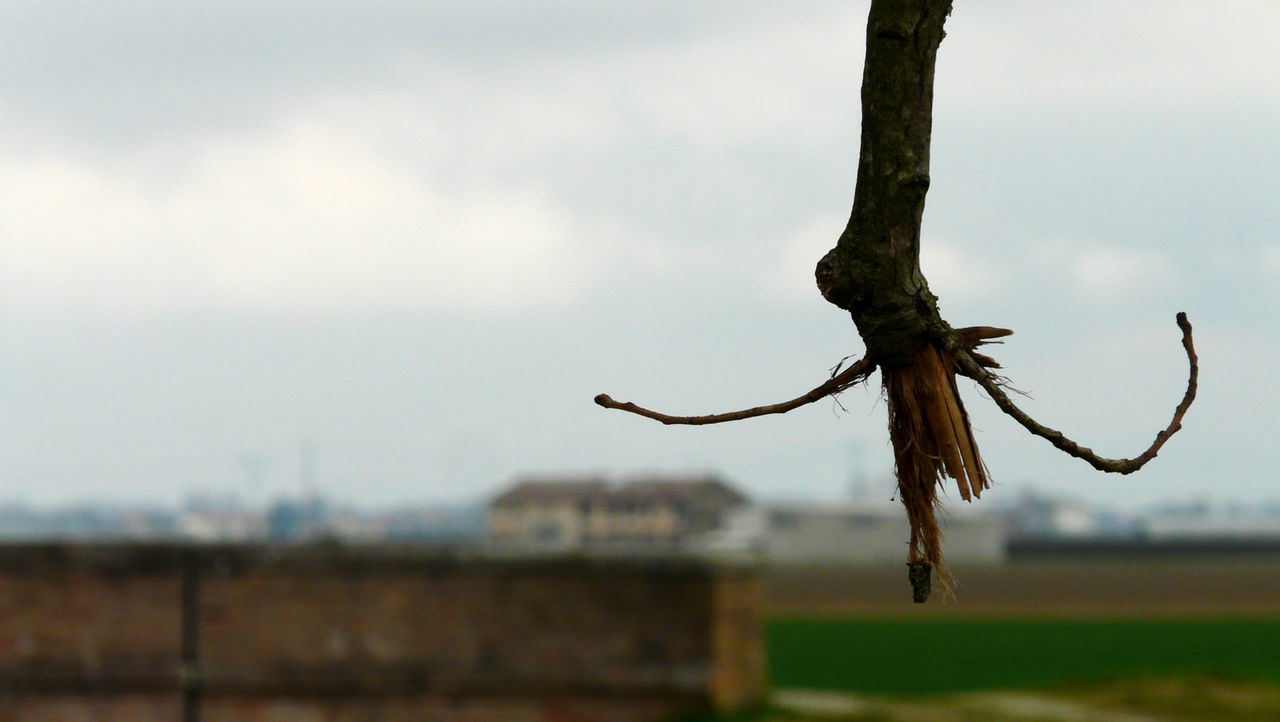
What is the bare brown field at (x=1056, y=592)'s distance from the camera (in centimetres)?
4644

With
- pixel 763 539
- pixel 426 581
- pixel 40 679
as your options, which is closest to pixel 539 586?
pixel 426 581

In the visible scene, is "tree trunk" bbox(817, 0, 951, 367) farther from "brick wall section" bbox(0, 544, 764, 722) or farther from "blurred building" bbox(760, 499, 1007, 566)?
"blurred building" bbox(760, 499, 1007, 566)

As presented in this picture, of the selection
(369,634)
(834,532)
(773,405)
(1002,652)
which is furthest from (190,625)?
(834,532)

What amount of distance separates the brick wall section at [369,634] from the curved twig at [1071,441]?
19.3m

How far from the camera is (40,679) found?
72.4 ft

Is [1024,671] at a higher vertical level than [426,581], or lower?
lower

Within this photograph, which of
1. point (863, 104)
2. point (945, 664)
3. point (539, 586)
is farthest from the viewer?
point (945, 664)

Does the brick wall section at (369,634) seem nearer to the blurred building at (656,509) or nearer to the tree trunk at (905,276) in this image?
the blurred building at (656,509)

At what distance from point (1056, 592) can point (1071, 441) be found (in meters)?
52.4

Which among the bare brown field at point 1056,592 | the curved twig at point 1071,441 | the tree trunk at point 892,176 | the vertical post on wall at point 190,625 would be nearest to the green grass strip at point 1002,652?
the bare brown field at point 1056,592

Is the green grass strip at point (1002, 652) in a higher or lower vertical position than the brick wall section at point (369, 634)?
lower

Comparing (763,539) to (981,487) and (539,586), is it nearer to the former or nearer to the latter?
(539,586)

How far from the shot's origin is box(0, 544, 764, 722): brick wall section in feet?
70.2

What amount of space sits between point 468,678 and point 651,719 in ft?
9.43
